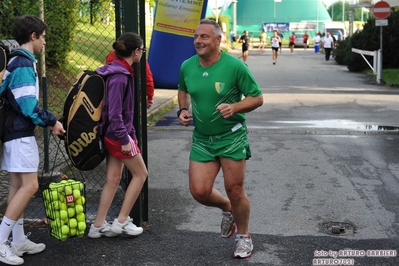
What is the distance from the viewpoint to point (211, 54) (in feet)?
18.4

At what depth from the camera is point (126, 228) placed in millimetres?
6293

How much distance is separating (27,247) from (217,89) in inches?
78.1

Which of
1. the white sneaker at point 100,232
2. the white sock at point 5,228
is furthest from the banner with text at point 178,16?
the white sock at point 5,228

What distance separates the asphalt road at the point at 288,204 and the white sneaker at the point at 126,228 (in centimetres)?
8

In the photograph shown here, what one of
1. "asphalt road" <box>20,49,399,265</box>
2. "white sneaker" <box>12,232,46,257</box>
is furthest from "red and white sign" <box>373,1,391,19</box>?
"white sneaker" <box>12,232,46,257</box>

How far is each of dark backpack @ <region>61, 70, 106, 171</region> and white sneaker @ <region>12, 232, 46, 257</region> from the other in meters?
0.73

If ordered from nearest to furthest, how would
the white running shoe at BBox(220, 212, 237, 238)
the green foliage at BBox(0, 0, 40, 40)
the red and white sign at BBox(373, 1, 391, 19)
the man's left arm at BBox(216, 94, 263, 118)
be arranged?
the man's left arm at BBox(216, 94, 263, 118), the white running shoe at BBox(220, 212, 237, 238), the green foliage at BBox(0, 0, 40, 40), the red and white sign at BBox(373, 1, 391, 19)

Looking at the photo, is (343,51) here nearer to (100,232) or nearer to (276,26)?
(100,232)

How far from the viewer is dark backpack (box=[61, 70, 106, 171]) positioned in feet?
19.1

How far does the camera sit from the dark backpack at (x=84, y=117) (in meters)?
5.81

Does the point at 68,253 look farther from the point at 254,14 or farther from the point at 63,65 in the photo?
the point at 254,14

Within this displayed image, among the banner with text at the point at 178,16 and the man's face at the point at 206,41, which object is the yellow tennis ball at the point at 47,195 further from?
the banner with text at the point at 178,16

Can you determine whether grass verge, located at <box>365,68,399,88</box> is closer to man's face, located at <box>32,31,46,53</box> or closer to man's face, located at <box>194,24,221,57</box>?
man's face, located at <box>194,24,221,57</box>

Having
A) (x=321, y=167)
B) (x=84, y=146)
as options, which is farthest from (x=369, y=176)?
(x=84, y=146)
